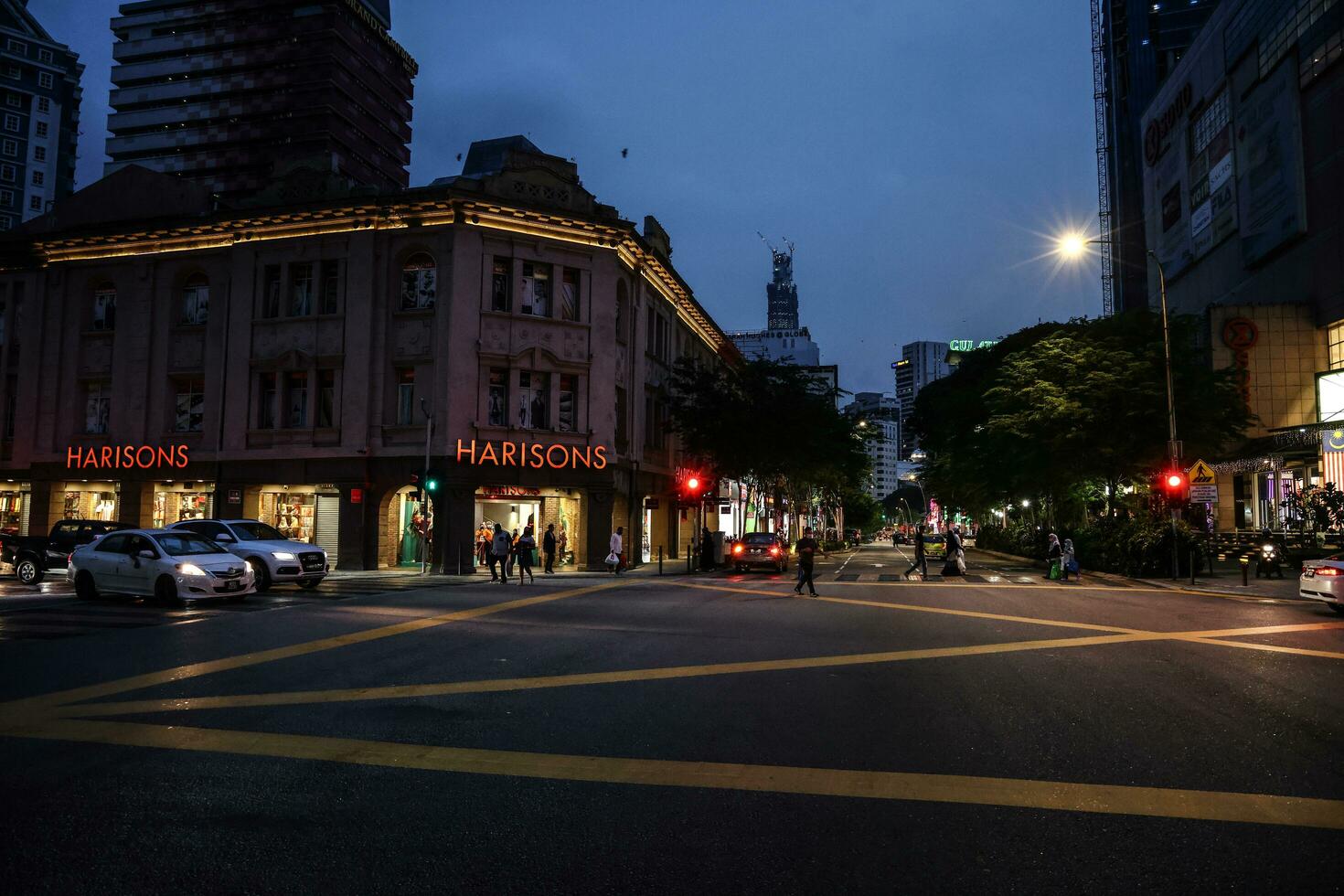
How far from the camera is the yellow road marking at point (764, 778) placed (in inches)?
209

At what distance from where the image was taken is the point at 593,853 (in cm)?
452

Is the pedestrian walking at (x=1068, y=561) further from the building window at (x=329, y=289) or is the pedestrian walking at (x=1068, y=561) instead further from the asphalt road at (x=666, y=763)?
the building window at (x=329, y=289)

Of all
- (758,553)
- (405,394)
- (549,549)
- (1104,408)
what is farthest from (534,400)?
(1104,408)

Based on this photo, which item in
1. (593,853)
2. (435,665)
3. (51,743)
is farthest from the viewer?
(435,665)

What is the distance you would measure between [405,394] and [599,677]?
2616 centimetres

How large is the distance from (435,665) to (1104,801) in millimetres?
7351

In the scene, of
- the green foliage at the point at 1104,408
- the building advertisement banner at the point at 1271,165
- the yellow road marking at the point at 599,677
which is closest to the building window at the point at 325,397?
the green foliage at the point at 1104,408

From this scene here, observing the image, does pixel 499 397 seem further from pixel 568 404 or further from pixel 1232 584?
pixel 1232 584

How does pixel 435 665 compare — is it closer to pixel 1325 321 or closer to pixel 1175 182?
pixel 1325 321

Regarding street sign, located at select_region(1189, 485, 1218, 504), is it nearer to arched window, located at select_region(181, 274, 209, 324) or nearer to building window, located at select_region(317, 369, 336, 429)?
building window, located at select_region(317, 369, 336, 429)

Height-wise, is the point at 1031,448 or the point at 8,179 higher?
the point at 8,179

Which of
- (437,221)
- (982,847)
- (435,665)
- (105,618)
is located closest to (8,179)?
(437,221)

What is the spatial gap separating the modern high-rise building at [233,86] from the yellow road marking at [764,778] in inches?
3166

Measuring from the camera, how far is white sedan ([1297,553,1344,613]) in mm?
17109
